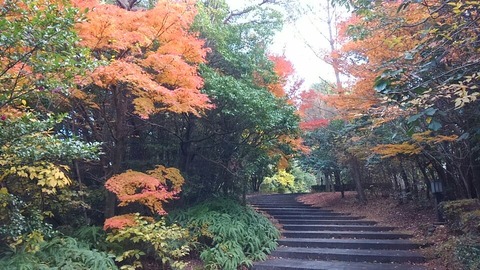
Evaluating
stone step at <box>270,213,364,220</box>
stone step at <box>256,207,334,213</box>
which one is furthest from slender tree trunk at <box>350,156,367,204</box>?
stone step at <box>270,213,364,220</box>

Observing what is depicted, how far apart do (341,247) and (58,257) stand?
537 cm

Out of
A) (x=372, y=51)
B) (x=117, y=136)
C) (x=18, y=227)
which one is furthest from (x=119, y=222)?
(x=372, y=51)

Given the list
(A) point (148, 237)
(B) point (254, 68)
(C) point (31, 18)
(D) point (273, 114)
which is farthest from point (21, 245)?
(B) point (254, 68)

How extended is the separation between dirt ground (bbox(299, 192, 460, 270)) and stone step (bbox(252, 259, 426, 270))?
1.88 ft

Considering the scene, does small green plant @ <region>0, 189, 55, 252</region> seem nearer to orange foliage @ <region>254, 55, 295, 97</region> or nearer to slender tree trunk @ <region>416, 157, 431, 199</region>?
orange foliage @ <region>254, 55, 295, 97</region>

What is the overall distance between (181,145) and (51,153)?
13.8 ft

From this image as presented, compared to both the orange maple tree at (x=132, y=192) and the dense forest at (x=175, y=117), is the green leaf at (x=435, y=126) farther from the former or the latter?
the orange maple tree at (x=132, y=192)

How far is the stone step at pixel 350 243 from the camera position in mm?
6887

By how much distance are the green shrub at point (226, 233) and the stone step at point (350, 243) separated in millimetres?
480

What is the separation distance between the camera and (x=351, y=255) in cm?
650

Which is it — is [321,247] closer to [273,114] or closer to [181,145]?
[273,114]

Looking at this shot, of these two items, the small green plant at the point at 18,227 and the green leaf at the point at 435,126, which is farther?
the small green plant at the point at 18,227

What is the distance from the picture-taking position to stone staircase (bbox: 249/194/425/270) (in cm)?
617

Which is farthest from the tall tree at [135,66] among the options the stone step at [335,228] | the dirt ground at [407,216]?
the dirt ground at [407,216]
